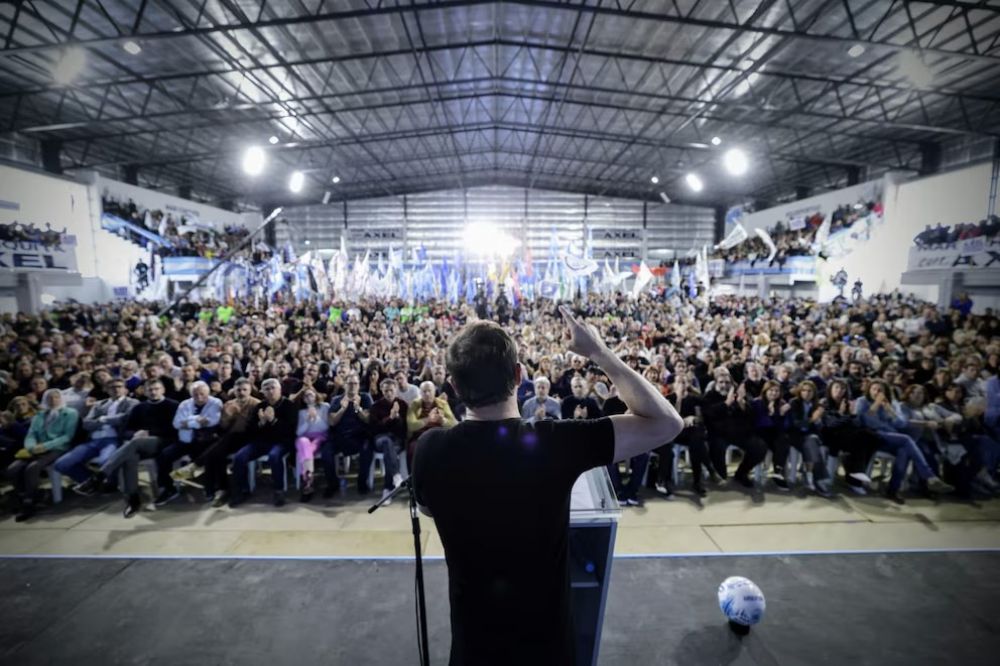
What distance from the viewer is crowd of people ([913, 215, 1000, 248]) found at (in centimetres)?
1257

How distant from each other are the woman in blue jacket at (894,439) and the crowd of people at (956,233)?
11.6 metres

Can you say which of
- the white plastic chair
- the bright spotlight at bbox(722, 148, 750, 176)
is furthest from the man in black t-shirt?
the bright spotlight at bbox(722, 148, 750, 176)

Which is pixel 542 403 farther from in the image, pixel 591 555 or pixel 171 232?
pixel 171 232

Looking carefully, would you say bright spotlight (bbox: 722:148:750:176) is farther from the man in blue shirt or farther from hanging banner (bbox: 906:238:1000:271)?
the man in blue shirt

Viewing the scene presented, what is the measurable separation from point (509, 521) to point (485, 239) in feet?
91.3

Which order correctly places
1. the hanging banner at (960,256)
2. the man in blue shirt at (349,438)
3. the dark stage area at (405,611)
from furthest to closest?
the hanging banner at (960,256) < the man in blue shirt at (349,438) < the dark stage area at (405,611)

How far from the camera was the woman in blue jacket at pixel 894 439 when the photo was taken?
5023 millimetres

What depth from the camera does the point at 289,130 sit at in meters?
18.0

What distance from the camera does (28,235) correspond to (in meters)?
12.4

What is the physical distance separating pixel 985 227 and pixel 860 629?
15.4m

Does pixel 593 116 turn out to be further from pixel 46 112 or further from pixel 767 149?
pixel 46 112

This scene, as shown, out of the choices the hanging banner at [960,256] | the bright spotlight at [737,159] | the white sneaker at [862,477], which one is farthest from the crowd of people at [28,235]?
the hanging banner at [960,256]

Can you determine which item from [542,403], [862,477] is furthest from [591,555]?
[862,477]

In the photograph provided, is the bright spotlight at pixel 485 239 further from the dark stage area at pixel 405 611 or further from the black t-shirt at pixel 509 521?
the black t-shirt at pixel 509 521
